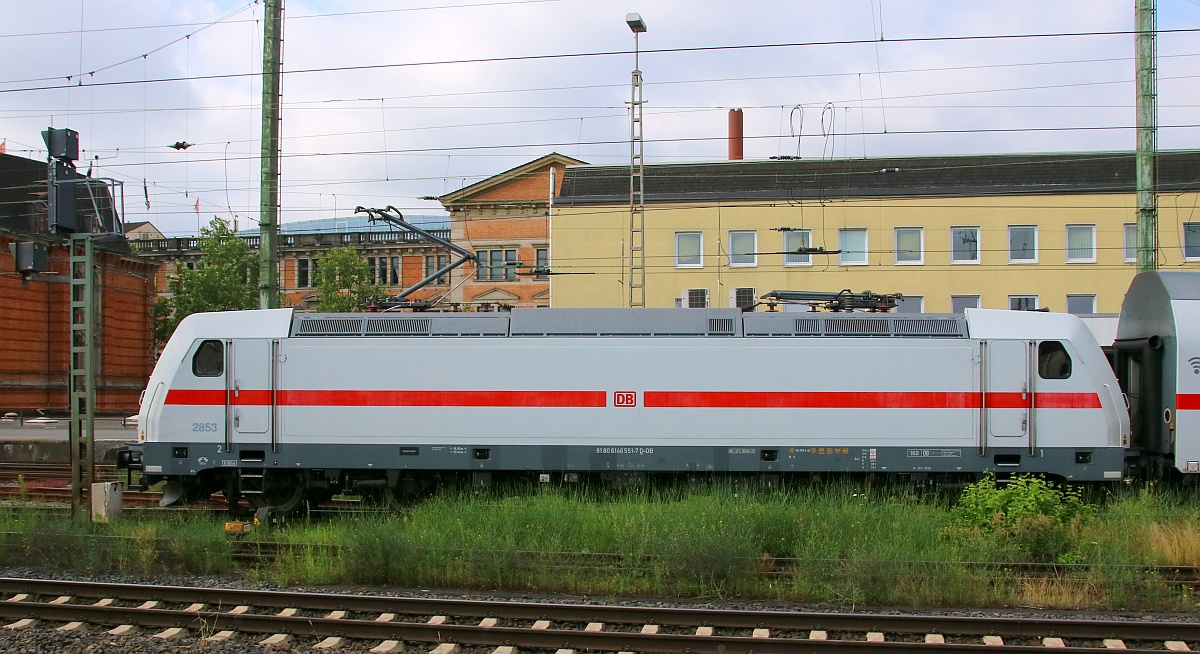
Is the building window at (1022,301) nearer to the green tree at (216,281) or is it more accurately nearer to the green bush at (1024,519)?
the green bush at (1024,519)

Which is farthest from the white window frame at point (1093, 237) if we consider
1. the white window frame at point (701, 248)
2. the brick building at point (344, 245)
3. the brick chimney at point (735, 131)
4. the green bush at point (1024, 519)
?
the brick building at point (344, 245)

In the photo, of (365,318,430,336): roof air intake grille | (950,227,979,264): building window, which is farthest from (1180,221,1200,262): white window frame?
(365,318,430,336): roof air intake grille

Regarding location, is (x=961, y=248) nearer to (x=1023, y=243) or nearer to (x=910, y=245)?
(x=910, y=245)

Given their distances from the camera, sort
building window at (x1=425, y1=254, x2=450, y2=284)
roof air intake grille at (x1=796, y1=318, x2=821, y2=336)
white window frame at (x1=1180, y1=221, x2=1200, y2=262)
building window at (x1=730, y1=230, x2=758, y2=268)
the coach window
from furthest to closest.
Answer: building window at (x1=425, y1=254, x2=450, y2=284), building window at (x1=730, y1=230, x2=758, y2=268), white window frame at (x1=1180, y1=221, x2=1200, y2=262), the coach window, roof air intake grille at (x1=796, y1=318, x2=821, y2=336)

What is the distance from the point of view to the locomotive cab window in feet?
43.9

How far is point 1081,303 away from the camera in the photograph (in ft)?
110

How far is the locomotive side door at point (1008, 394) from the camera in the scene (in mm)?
13375

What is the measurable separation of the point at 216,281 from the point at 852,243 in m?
31.2

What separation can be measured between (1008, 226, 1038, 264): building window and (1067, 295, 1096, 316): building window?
73.9 inches

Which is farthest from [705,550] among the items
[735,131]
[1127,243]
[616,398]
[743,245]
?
[735,131]

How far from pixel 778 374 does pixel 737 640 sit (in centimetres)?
588

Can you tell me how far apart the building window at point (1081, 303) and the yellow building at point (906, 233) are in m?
0.04

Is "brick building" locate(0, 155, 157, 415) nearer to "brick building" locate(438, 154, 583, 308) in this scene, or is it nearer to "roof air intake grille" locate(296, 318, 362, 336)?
"brick building" locate(438, 154, 583, 308)

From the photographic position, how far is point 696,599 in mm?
9922
